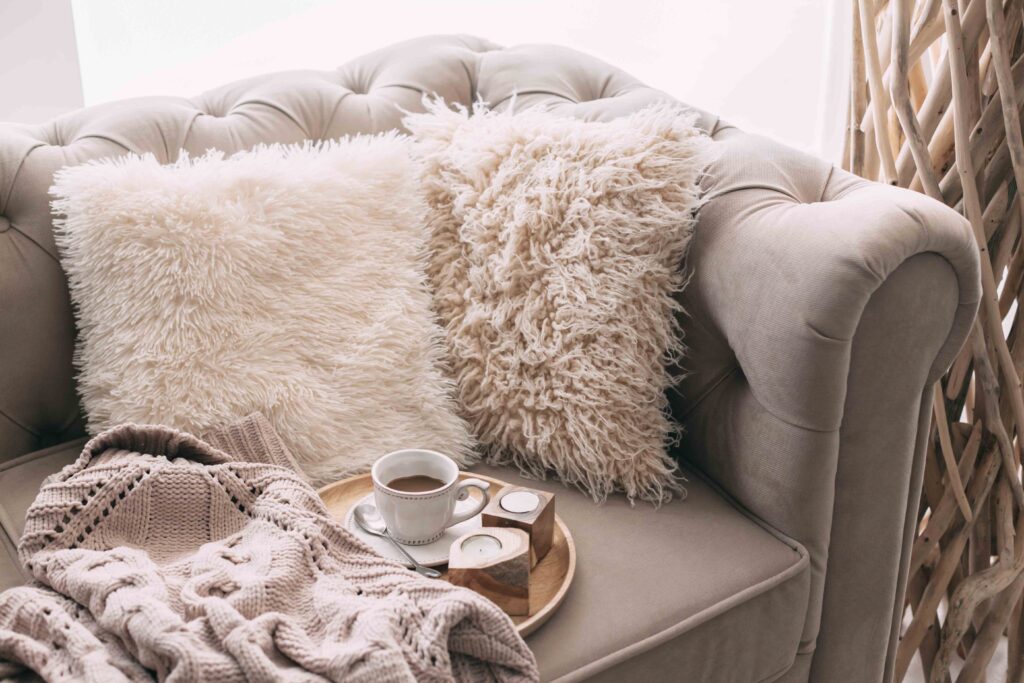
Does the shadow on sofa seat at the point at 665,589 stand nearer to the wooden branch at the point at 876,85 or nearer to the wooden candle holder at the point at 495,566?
the wooden candle holder at the point at 495,566

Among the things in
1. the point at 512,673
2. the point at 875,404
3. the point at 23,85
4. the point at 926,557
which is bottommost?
the point at 926,557

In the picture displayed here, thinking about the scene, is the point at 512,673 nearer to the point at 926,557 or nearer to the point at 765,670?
the point at 765,670

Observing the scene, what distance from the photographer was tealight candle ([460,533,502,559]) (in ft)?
2.72

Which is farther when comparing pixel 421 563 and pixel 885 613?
pixel 885 613

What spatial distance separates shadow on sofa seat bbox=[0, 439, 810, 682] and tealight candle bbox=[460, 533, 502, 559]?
0.10m

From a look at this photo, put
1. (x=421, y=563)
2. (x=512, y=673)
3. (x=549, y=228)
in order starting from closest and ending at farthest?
(x=512, y=673) → (x=421, y=563) → (x=549, y=228)

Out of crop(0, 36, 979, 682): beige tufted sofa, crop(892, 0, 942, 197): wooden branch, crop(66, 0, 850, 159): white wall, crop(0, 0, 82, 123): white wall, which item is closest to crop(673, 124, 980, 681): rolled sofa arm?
crop(0, 36, 979, 682): beige tufted sofa

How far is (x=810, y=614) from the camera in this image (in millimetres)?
1066

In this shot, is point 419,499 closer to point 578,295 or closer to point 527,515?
point 527,515

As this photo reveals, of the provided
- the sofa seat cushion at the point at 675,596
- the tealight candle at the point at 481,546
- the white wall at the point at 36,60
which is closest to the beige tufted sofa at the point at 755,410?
the sofa seat cushion at the point at 675,596

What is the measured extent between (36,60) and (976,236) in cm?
162

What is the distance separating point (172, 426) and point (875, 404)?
857mm

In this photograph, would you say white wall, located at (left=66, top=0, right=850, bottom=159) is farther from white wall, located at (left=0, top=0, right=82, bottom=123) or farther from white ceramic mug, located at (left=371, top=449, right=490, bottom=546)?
white ceramic mug, located at (left=371, top=449, right=490, bottom=546)

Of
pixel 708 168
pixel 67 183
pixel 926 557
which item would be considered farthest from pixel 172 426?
pixel 926 557
